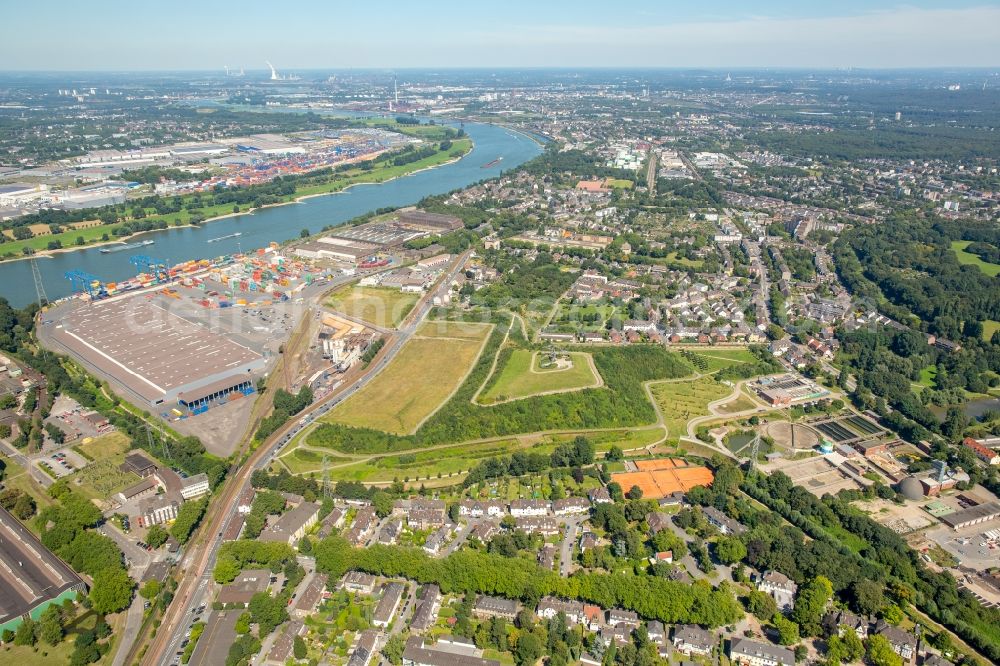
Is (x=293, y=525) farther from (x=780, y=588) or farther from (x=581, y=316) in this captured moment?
(x=581, y=316)

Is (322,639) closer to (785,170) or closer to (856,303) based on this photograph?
(856,303)

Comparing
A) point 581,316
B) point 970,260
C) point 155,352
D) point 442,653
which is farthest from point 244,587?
point 970,260

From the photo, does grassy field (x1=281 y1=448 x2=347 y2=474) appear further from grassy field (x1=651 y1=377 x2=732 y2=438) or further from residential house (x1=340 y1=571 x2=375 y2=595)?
grassy field (x1=651 y1=377 x2=732 y2=438)

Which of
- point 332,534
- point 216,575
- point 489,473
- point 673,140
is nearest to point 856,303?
point 489,473

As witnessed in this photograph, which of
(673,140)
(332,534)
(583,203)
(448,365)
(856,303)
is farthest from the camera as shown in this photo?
(673,140)

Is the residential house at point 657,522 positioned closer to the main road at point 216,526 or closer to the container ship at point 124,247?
the main road at point 216,526

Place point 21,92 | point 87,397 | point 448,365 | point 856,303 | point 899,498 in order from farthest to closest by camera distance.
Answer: point 21,92 < point 856,303 < point 448,365 < point 87,397 < point 899,498
